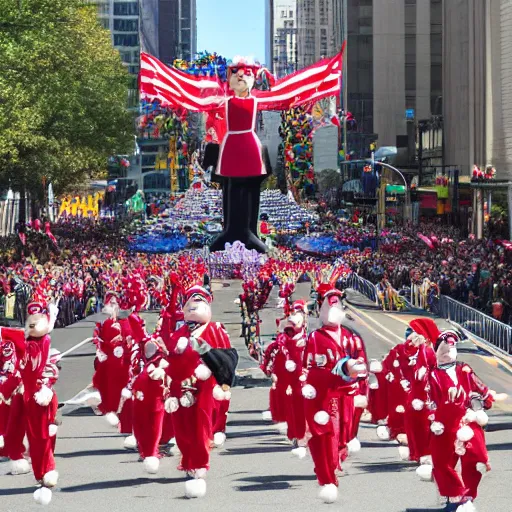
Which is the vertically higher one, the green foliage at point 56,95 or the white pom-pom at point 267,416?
the green foliage at point 56,95

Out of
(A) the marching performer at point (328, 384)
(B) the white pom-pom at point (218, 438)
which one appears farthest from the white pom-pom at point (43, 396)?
(A) the marching performer at point (328, 384)

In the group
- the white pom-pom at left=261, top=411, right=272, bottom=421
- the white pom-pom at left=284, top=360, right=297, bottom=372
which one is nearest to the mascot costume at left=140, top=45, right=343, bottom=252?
the white pom-pom at left=261, top=411, right=272, bottom=421

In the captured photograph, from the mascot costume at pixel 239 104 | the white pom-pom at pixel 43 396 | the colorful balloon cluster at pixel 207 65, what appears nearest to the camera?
the white pom-pom at pixel 43 396

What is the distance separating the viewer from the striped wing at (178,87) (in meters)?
37.1

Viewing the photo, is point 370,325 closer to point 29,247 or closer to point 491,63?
point 29,247

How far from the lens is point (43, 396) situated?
11.4 metres

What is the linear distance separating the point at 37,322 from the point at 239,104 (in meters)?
24.3

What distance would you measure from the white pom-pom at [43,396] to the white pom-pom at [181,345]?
1236 mm

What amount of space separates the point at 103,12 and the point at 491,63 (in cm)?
7867

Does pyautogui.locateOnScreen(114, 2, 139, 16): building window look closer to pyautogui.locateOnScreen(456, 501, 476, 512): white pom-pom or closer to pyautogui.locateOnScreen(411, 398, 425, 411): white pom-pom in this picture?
pyautogui.locateOnScreen(411, 398, 425, 411): white pom-pom

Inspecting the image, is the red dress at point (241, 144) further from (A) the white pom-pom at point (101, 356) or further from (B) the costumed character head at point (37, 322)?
(B) the costumed character head at point (37, 322)

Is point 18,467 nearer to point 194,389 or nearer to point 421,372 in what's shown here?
point 194,389

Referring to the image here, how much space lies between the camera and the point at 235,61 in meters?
35.1

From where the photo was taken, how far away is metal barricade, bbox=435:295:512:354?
22558 mm
